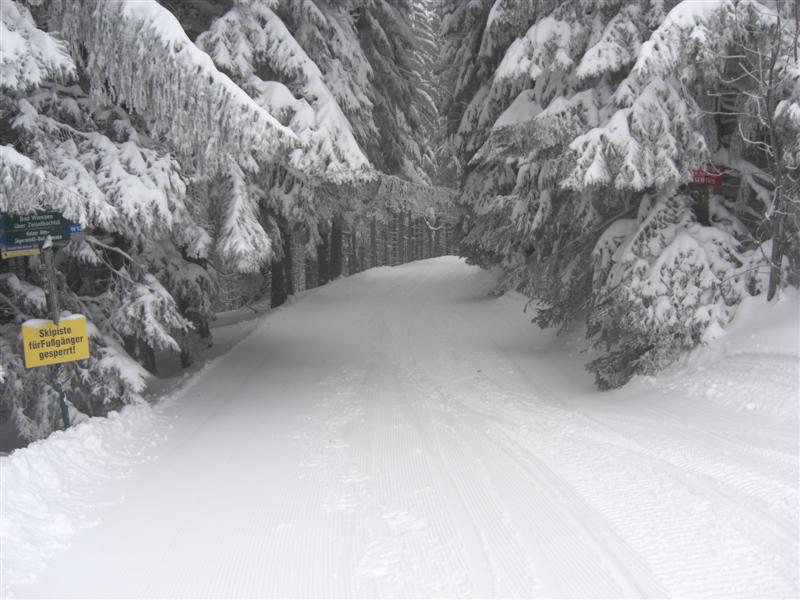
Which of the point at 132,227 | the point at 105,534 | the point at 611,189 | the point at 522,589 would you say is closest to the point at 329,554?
the point at 522,589

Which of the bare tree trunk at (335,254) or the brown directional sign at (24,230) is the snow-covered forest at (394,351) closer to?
the brown directional sign at (24,230)

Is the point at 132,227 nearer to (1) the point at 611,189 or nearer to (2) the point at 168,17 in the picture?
(2) the point at 168,17

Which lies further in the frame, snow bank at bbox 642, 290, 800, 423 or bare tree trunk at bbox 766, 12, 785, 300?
bare tree trunk at bbox 766, 12, 785, 300

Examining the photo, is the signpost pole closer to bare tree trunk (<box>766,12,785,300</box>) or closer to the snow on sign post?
the snow on sign post

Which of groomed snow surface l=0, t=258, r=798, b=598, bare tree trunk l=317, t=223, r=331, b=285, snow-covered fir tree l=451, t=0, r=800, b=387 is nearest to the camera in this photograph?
groomed snow surface l=0, t=258, r=798, b=598

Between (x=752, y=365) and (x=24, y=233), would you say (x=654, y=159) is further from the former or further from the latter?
(x=24, y=233)

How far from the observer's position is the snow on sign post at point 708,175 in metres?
7.73

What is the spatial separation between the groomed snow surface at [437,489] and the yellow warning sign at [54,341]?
867 millimetres

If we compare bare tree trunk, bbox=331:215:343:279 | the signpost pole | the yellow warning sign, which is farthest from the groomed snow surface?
bare tree trunk, bbox=331:215:343:279

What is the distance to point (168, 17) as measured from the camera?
532 cm

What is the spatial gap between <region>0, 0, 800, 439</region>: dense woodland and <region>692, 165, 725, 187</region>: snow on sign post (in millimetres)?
60

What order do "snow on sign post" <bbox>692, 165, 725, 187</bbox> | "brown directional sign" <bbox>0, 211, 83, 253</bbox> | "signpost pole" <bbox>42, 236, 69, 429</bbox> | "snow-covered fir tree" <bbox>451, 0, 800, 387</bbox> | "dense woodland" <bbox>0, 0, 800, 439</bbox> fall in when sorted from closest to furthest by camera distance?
"dense woodland" <bbox>0, 0, 800, 439</bbox> → "brown directional sign" <bbox>0, 211, 83, 253</bbox> → "signpost pole" <bbox>42, 236, 69, 429</bbox> → "snow-covered fir tree" <bbox>451, 0, 800, 387</bbox> → "snow on sign post" <bbox>692, 165, 725, 187</bbox>

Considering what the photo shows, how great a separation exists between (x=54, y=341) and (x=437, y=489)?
442 cm

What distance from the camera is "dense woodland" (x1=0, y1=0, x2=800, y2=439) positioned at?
5.58 m
